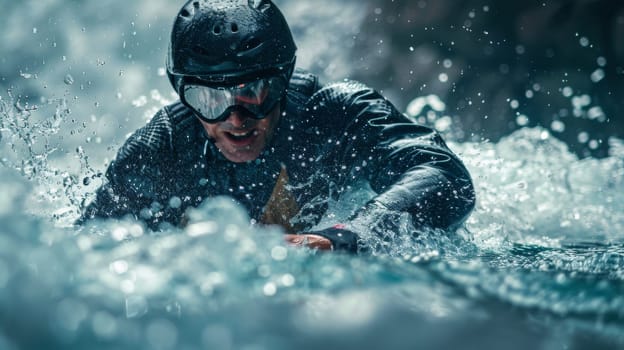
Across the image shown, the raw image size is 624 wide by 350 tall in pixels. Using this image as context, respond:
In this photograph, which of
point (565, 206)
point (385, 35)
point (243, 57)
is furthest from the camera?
point (385, 35)

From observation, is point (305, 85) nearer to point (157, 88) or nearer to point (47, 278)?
point (47, 278)

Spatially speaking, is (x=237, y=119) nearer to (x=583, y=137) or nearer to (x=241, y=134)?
(x=241, y=134)

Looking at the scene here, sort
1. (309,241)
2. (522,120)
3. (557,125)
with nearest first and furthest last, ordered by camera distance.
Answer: (309,241) → (557,125) → (522,120)

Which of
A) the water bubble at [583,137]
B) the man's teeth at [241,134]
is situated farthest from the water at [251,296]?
the water bubble at [583,137]

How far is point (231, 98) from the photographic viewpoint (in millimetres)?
2221

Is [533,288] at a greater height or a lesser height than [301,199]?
greater

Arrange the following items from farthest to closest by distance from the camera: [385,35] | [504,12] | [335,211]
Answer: [385,35], [504,12], [335,211]

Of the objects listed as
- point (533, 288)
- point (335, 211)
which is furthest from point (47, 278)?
point (335, 211)

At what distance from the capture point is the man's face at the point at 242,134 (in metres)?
2.31

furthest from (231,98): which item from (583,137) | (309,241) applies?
(583,137)

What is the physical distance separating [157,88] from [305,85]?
10.4ft

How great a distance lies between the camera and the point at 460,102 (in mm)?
5426

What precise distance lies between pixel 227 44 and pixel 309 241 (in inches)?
30.7

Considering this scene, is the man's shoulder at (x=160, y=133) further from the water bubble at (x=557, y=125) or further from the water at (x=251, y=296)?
the water bubble at (x=557, y=125)
